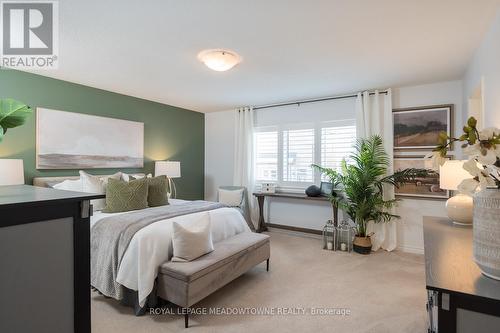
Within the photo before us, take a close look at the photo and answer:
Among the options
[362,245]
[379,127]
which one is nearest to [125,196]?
[362,245]

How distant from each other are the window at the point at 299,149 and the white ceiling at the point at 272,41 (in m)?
0.85

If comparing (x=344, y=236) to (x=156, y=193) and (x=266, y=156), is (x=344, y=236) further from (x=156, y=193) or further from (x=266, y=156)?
(x=156, y=193)

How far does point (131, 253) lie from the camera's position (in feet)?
7.80

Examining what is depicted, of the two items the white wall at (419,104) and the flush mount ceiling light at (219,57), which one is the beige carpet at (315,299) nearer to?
the white wall at (419,104)

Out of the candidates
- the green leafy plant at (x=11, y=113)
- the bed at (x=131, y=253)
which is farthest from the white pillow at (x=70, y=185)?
the green leafy plant at (x=11, y=113)

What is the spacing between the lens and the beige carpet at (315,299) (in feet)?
7.17

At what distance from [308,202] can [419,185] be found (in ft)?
5.67

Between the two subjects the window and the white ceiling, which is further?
the window

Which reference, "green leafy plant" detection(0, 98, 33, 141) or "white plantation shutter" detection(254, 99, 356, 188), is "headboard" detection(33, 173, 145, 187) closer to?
"green leafy plant" detection(0, 98, 33, 141)

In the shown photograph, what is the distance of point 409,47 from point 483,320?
2.56 meters

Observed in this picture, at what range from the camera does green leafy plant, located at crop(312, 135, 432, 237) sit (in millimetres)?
3869

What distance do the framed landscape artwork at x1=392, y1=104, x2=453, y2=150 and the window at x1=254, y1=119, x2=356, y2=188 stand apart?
2.16 ft

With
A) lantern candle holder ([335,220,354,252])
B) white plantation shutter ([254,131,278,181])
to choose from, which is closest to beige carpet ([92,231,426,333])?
lantern candle holder ([335,220,354,252])

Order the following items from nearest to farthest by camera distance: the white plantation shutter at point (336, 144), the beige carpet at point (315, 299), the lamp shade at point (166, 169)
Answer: the beige carpet at point (315, 299)
the white plantation shutter at point (336, 144)
the lamp shade at point (166, 169)
